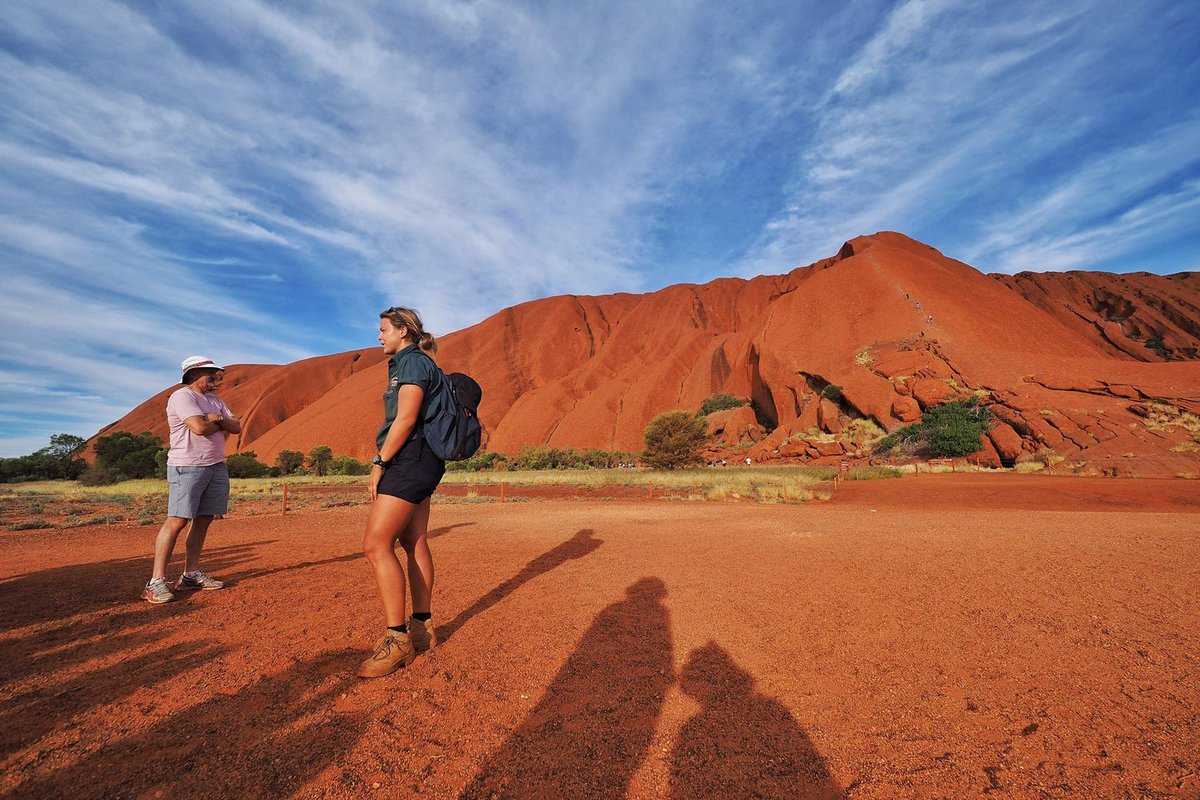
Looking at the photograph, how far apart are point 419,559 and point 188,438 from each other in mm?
2787

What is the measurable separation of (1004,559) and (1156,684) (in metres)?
3.30

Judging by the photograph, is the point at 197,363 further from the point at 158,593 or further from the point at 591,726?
the point at 591,726

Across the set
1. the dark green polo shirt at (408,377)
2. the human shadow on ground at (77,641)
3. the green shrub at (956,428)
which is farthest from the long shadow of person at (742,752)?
the green shrub at (956,428)

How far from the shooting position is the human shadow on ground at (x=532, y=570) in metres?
3.90

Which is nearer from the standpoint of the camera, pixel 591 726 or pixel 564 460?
pixel 591 726

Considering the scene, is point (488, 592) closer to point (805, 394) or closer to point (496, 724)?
point (496, 724)

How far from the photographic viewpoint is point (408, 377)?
→ 10.4ft

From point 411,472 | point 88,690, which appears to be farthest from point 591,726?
point 88,690

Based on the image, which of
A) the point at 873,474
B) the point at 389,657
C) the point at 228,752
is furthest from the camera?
the point at 873,474

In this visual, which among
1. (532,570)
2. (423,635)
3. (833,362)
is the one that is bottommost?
(532,570)

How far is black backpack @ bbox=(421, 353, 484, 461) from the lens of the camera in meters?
3.13

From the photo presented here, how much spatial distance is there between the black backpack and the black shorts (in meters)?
0.07

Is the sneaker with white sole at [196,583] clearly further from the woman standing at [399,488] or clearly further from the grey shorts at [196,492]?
the woman standing at [399,488]

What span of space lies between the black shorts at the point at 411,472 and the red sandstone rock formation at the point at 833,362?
23050 millimetres
